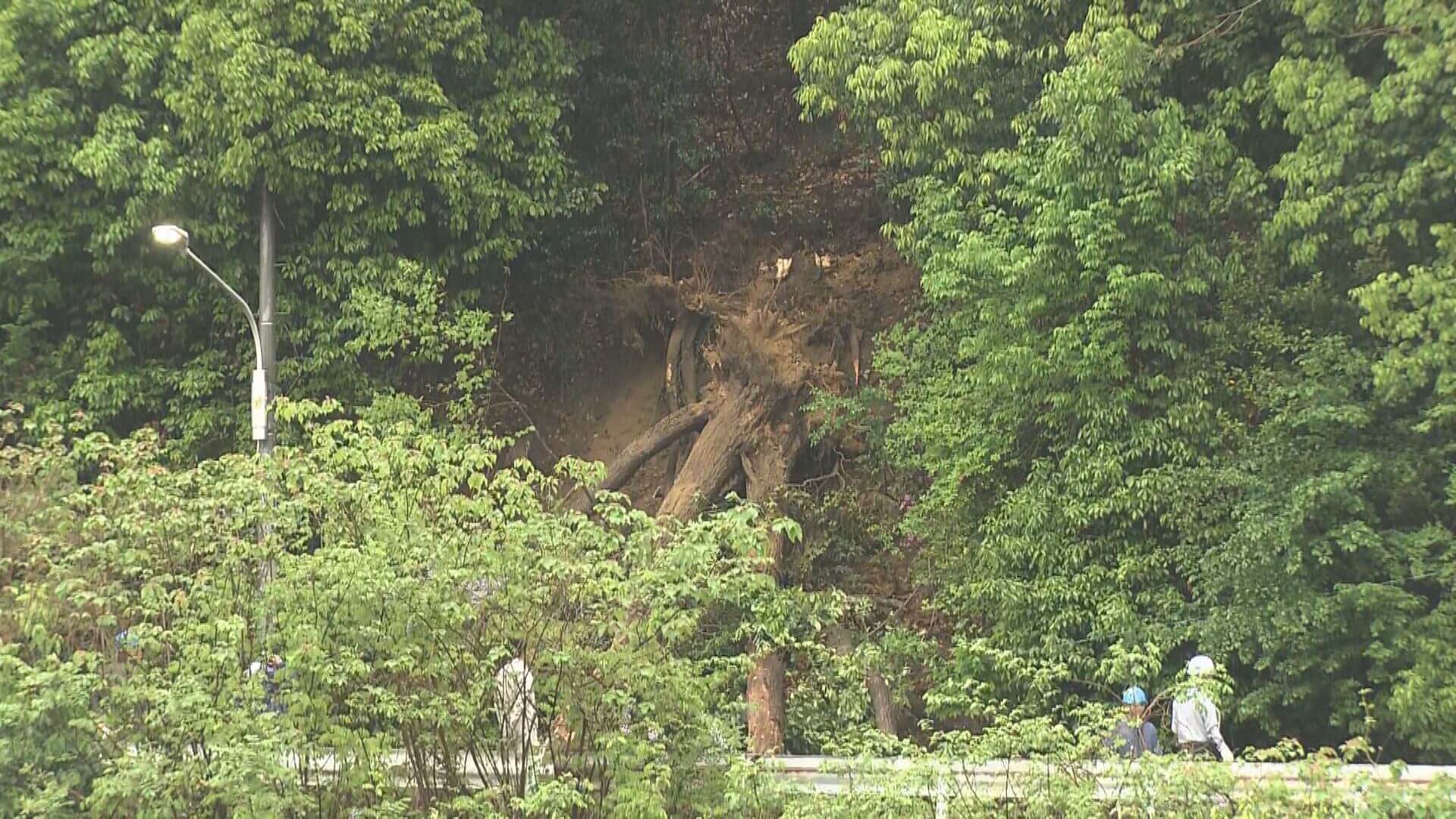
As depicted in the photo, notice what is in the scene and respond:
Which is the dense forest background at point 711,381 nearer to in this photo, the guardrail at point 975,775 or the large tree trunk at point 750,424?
the large tree trunk at point 750,424

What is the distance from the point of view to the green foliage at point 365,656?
551 cm

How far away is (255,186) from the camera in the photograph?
13.9 metres

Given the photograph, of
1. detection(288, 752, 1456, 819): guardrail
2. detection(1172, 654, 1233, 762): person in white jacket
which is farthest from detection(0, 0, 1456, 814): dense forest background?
detection(1172, 654, 1233, 762): person in white jacket

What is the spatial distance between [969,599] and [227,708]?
7342 mm

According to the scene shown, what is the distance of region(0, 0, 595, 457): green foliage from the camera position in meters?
12.9

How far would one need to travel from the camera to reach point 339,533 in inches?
246

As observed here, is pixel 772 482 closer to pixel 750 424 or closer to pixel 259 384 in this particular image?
pixel 750 424

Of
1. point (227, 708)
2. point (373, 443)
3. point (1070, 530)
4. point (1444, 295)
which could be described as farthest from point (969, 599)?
point (227, 708)

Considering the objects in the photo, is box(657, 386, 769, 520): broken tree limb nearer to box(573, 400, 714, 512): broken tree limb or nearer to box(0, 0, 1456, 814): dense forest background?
box(0, 0, 1456, 814): dense forest background

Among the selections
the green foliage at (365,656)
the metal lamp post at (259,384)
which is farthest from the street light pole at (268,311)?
the green foliage at (365,656)

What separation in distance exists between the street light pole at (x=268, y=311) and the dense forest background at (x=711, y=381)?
0.34 meters

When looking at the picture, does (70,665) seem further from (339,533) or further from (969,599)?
(969,599)

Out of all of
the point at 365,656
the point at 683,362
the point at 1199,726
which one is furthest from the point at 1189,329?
the point at 365,656

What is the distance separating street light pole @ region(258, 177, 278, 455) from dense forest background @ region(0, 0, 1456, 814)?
343 millimetres
